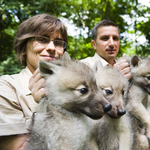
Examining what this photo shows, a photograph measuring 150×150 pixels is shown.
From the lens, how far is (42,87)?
76.4 inches

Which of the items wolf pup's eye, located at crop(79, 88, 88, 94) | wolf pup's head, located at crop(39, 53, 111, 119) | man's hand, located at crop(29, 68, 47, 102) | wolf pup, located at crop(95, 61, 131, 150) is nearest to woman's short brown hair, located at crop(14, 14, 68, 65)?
man's hand, located at crop(29, 68, 47, 102)

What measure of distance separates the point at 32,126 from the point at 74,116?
0.50 metres

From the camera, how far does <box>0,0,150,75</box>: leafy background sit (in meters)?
9.45

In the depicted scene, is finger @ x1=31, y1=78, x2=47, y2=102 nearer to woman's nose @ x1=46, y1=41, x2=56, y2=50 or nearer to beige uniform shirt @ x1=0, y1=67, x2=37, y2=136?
beige uniform shirt @ x1=0, y1=67, x2=37, y2=136

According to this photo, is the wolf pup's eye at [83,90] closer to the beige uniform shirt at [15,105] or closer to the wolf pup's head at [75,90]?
the wolf pup's head at [75,90]

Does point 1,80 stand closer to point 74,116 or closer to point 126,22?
point 74,116

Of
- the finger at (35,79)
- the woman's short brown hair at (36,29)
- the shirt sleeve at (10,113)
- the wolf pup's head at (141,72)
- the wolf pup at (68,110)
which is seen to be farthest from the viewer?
the woman's short brown hair at (36,29)

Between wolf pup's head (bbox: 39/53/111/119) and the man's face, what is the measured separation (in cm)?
214

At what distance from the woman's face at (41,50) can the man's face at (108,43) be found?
1367 mm

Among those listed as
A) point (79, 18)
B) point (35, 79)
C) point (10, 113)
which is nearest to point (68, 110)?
point (35, 79)

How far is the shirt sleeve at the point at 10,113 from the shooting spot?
1814mm

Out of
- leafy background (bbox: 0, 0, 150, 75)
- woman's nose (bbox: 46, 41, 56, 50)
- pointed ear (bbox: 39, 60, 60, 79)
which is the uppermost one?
pointed ear (bbox: 39, 60, 60, 79)

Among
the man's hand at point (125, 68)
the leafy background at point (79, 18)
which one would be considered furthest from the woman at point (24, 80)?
the leafy background at point (79, 18)

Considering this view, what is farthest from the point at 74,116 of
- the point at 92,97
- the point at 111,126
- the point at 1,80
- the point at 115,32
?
the point at 115,32
